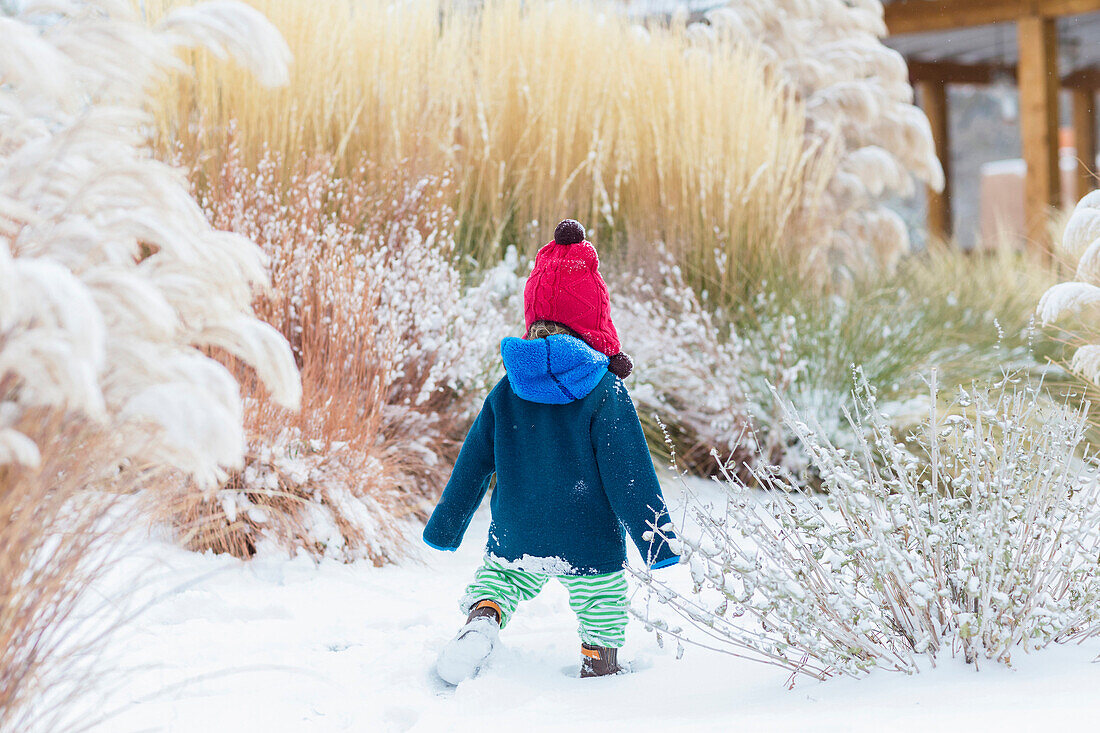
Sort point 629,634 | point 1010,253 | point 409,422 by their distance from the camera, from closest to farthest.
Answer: point 629,634 < point 409,422 < point 1010,253

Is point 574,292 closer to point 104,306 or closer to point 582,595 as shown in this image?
point 582,595

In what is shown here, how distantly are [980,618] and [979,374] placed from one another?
272 cm

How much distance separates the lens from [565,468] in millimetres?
2492

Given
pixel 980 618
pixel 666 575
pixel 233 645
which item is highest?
pixel 980 618

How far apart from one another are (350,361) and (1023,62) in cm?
835

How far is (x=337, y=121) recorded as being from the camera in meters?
4.72

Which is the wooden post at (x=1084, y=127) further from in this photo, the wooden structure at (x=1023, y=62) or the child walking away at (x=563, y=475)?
the child walking away at (x=563, y=475)

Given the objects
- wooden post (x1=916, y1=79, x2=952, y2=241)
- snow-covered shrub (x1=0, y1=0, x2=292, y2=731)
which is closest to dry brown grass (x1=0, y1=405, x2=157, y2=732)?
snow-covered shrub (x1=0, y1=0, x2=292, y2=731)

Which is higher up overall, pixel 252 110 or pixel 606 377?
pixel 252 110

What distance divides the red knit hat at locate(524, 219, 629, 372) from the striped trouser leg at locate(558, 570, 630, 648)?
0.55 metres

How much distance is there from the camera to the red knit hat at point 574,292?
2582 mm

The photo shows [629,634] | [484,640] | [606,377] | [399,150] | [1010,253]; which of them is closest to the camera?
[484,640]

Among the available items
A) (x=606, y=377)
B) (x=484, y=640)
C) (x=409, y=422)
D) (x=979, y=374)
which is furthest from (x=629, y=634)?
(x=979, y=374)

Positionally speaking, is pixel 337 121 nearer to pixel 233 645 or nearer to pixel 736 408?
pixel 736 408
